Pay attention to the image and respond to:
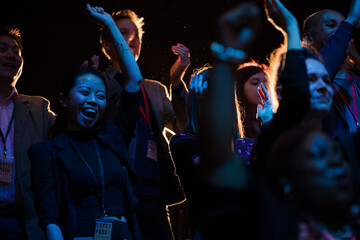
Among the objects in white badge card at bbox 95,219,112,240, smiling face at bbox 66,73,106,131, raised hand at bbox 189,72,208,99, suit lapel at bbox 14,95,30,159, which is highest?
raised hand at bbox 189,72,208,99

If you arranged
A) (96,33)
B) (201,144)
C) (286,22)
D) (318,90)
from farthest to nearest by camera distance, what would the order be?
(96,33) → (286,22) → (318,90) → (201,144)

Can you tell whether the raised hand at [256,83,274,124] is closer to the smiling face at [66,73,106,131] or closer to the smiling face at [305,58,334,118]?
the smiling face at [305,58,334,118]

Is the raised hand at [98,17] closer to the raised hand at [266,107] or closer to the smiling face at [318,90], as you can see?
the raised hand at [266,107]

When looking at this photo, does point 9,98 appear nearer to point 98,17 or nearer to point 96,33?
point 98,17

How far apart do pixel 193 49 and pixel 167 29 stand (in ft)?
1.08

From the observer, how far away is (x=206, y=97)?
142 centimetres

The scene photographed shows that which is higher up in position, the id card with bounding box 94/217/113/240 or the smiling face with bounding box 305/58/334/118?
the smiling face with bounding box 305/58/334/118

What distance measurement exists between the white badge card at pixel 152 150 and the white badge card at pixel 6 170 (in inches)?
31.6

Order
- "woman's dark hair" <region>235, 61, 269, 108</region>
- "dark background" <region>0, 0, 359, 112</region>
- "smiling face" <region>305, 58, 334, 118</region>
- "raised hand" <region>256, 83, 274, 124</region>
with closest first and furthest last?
1. "smiling face" <region>305, 58, 334, 118</region>
2. "raised hand" <region>256, 83, 274, 124</region>
3. "woman's dark hair" <region>235, 61, 269, 108</region>
4. "dark background" <region>0, 0, 359, 112</region>

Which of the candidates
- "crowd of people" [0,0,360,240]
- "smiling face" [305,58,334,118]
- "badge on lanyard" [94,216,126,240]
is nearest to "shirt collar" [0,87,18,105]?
"crowd of people" [0,0,360,240]

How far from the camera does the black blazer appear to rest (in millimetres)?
2422

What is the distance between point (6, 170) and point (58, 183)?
0.63 metres

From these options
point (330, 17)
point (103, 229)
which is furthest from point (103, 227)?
point (330, 17)

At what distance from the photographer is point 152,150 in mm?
3158
